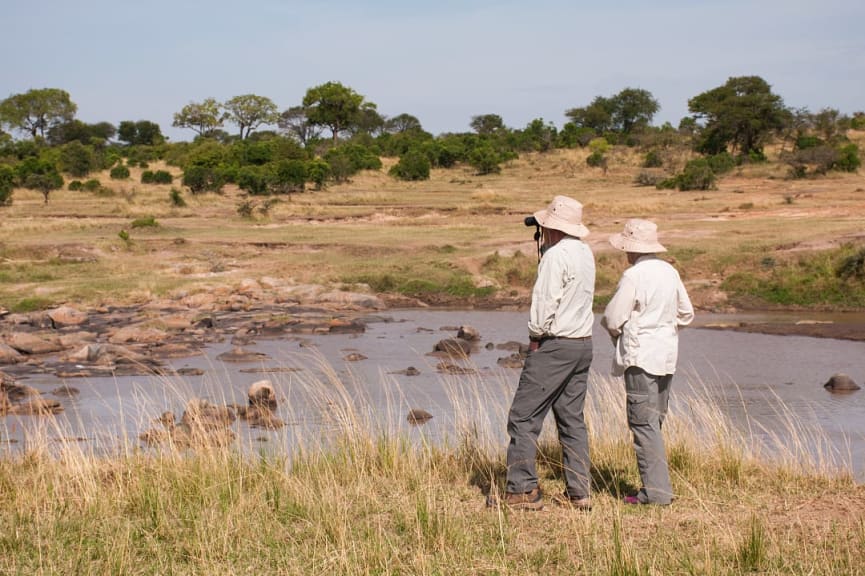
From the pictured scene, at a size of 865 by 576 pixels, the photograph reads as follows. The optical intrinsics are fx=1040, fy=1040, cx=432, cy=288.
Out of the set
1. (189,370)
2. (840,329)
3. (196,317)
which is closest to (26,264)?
(196,317)

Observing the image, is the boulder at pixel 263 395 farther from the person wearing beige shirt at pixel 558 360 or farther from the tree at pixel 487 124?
the tree at pixel 487 124

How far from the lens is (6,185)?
123ft

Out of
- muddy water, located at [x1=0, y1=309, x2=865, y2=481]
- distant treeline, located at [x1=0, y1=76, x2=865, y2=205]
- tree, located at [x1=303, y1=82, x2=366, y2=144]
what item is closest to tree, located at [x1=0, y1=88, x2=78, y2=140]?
distant treeline, located at [x1=0, y1=76, x2=865, y2=205]

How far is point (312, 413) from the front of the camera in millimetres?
10531

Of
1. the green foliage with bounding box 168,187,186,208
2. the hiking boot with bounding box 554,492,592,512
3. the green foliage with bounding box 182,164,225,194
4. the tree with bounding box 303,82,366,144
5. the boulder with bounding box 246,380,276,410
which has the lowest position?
the boulder with bounding box 246,380,276,410

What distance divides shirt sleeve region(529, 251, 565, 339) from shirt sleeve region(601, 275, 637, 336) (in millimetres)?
330

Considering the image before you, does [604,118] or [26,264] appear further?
[604,118]

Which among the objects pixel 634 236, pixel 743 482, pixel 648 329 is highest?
pixel 634 236

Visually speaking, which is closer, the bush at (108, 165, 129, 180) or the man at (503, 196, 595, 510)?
the man at (503, 196, 595, 510)

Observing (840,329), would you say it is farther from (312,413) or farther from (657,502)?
(657,502)

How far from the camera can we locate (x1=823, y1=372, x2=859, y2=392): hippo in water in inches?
523

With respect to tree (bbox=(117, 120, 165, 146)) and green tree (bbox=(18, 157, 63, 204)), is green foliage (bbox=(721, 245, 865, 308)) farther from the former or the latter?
tree (bbox=(117, 120, 165, 146))

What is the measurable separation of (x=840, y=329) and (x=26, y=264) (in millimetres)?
17263

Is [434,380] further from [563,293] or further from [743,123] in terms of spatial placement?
[743,123]
